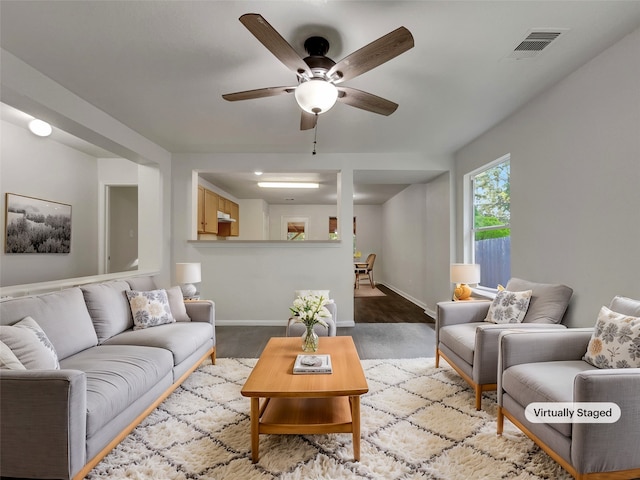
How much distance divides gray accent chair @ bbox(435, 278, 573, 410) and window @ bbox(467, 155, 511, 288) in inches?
34.3

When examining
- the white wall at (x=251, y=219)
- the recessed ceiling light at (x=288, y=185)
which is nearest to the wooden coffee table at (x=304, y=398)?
the recessed ceiling light at (x=288, y=185)

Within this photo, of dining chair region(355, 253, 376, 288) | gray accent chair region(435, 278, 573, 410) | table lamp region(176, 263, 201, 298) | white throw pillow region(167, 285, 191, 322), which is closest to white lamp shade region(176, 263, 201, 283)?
table lamp region(176, 263, 201, 298)

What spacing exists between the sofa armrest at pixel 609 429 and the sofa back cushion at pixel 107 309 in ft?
9.91

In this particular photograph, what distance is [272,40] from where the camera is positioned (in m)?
1.69

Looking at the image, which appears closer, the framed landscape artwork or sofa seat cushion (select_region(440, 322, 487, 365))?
sofa seat cushion (select_region(440, 322, 487, 365))

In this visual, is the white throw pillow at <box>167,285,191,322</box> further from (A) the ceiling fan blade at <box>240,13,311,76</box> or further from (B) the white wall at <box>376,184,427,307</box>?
(B) the white wall at <box>376,184,427,307</box>

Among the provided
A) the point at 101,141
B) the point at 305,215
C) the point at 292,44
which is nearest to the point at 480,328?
the point at 292,44

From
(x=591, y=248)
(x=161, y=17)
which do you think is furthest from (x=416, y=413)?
(x=161, y=17)

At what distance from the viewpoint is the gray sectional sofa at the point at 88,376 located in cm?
143

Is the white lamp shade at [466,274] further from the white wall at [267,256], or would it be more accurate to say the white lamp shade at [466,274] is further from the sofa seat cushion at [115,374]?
the sofa seat cushion at [115,374]

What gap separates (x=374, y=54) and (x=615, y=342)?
202cm

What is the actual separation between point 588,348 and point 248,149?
416 cm

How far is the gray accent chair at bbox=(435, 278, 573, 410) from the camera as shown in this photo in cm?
227

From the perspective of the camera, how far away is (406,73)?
252 centimetres
